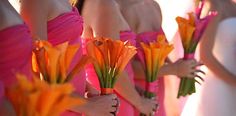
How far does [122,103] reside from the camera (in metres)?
1.86

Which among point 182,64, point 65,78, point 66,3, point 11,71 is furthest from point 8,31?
point 182,64

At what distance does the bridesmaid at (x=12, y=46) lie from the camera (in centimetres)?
129

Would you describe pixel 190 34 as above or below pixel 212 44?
above

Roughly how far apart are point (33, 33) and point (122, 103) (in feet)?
1.73

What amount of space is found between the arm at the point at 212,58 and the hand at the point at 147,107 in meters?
0.58

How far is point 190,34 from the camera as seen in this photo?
77.3 inches

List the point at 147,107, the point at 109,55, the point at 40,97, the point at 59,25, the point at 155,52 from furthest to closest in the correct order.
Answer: the point at 147,107, the point at 155,52, the point at 59,25, the point at 109,55, the point at 40,97

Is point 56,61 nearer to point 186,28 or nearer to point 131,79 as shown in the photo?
point 131,79

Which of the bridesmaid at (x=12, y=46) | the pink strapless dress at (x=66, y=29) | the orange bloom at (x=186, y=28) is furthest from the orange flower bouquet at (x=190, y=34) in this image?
the bridesmaid at (x=12, y=46)

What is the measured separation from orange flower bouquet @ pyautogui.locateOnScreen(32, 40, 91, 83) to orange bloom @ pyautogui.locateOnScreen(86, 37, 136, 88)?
0.62 ft

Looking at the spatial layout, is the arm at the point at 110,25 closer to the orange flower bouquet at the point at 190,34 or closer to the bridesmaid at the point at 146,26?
the bridesmaid at the point at 146,26

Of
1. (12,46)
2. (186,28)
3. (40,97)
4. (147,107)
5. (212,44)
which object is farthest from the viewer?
(212,44)

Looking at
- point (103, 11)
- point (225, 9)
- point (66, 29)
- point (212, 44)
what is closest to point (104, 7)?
point (103, 11)

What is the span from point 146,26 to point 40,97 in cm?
115
